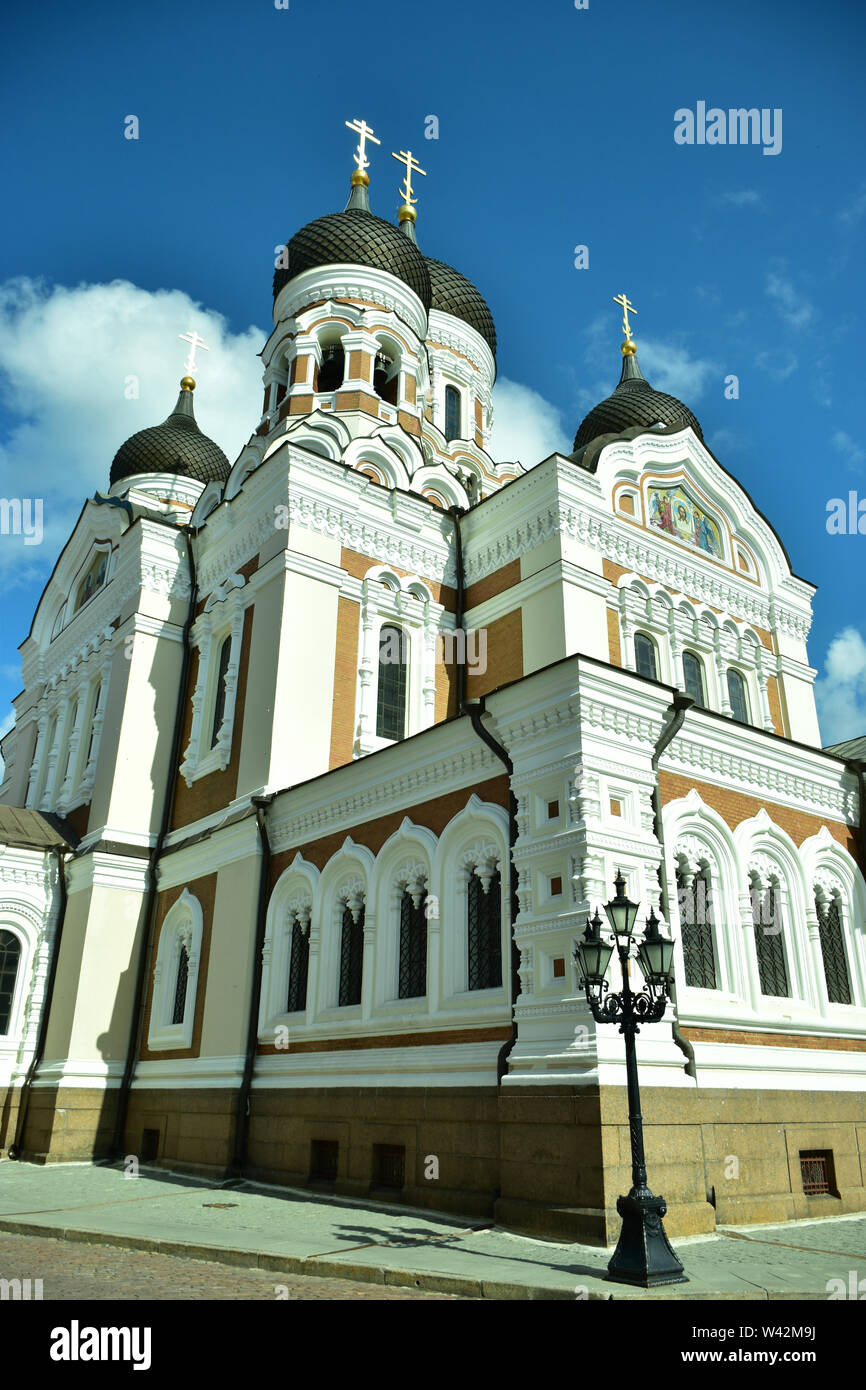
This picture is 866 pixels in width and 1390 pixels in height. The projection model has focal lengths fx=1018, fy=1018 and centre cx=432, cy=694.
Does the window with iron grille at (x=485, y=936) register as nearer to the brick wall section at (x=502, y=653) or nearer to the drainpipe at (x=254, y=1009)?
the drainpipe at (x=254, y=1009)

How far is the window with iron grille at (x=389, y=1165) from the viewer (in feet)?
33.6

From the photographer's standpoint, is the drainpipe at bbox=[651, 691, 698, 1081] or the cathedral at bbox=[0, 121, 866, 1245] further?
the cathedral at bbox=[0, 121, 866, 1245]

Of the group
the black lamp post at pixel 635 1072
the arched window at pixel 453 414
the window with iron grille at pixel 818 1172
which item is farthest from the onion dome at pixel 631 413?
the black lamp post at pixel 635 1072

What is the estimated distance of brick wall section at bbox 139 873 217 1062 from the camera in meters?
14.2

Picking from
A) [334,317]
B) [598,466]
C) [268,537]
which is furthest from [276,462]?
[334,317]

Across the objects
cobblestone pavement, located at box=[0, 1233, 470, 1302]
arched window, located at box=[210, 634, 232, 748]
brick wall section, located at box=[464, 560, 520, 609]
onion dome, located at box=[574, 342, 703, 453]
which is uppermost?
onion dome, located at box=[574, 342, 703, 453]

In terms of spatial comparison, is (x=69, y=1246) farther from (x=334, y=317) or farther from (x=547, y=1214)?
(x=334, y=317)

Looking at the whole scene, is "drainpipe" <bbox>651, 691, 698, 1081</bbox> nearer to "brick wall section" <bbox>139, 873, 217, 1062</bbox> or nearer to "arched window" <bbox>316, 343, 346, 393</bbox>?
"brick wall section" <bbox>139, 873, 217, 1062</bbox>

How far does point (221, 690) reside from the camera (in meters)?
17.3

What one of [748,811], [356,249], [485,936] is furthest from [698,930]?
[356,249]

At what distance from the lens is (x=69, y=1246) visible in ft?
26.6

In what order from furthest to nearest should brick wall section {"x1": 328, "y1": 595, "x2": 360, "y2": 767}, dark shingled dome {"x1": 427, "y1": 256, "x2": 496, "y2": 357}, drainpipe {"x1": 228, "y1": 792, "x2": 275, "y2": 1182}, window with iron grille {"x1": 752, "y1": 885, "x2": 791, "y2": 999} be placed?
dark shingled dome {"x1": 427, "y1": 256, "x2": 496, "y2": 357} < brick wall section {"x1": 328, "y1": 595, "x2": 360, "y2": 767} < drainpipe {"x1": 228, "y1": 792, "x2": 275, "y2": 1182} < window with iron grille {"x1": 752, "y1": 885, "x2": 791, "y2": 999}

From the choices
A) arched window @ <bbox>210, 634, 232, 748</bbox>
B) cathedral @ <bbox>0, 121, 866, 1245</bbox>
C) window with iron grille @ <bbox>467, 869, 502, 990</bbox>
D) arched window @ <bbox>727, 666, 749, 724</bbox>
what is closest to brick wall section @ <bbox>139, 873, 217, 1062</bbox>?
cathedral @ <bbox>0, 121, 866, 1245</bbox>

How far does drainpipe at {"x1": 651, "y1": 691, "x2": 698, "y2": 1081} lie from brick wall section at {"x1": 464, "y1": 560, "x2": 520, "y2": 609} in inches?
258
